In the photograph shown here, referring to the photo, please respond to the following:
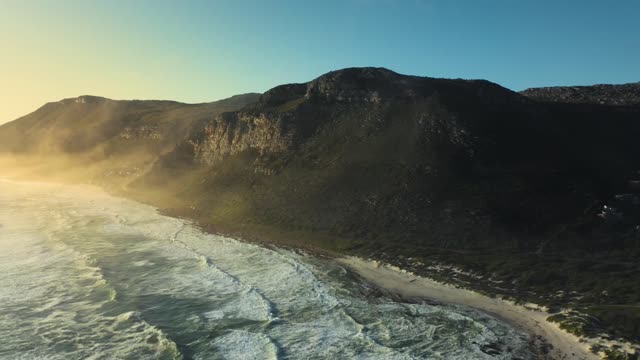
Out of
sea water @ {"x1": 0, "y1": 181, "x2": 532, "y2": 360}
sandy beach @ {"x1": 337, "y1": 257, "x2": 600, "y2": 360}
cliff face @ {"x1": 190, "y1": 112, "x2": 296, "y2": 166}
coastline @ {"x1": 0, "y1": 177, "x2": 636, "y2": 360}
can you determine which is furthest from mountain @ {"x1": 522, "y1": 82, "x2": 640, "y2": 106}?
sea water @ {"x1": 0, "y1": 181, "x2": 532, "y2": 360}

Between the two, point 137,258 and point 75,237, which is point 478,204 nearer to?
point 137,258

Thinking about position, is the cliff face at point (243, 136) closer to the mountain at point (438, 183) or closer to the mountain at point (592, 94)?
the mountain at point (438, 183)

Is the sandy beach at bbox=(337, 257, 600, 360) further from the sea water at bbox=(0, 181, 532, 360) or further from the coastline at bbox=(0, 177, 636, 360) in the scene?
the sea water at bbox=(0, 181, 532, 360)

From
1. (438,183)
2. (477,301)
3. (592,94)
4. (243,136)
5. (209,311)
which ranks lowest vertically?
(477,301)

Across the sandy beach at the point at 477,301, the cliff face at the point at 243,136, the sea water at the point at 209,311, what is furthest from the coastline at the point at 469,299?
the cliff face at the point at 243,136

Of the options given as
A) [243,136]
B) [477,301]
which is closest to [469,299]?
[477,301]

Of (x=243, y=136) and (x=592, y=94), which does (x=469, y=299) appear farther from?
(x=592, y=94)

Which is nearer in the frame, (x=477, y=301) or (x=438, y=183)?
(x=477, y=301)
